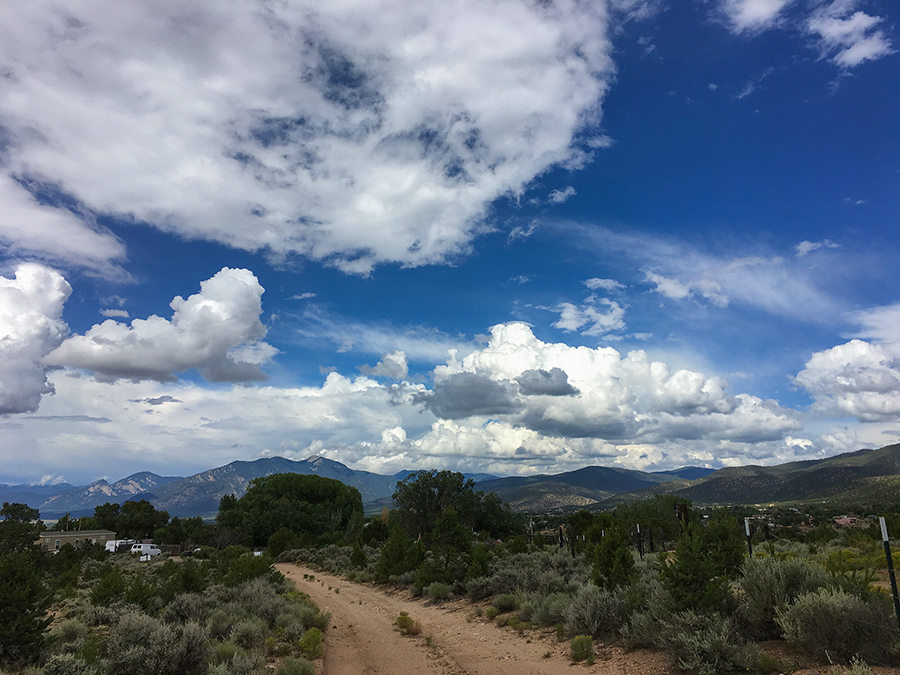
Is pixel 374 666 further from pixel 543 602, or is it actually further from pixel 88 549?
pixel 88 549

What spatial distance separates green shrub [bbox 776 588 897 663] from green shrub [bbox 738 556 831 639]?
2.27 feet

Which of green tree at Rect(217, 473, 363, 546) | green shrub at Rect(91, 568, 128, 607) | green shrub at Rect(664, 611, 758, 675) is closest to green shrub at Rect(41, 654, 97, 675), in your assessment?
green shrub at Rect(664, 611, 758, 675)

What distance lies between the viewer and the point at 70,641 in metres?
13.2

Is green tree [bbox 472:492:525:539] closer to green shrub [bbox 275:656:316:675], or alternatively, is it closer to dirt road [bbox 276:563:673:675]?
dirt road [bbox 276:563:673:675]

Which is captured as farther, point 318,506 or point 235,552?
point 318,506

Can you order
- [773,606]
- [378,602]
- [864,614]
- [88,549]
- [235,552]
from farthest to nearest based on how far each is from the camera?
[88,549]
[235,552]
[378,602]
[773,606]
[864,614]

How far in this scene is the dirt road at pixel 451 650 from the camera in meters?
11.2

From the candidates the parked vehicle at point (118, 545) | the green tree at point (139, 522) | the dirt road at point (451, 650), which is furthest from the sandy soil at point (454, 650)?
the green tree at point (139, 522)

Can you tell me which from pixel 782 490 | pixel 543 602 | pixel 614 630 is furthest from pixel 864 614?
pixel 782 490

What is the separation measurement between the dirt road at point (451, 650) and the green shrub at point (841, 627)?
2.61 metres

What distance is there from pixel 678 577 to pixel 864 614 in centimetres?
317

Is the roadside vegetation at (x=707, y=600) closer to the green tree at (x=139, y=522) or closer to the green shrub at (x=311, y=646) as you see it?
the green shrub at (x=311, y=646)

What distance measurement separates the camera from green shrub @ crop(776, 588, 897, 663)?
8.11 metres

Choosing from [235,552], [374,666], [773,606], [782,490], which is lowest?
[782,490]
